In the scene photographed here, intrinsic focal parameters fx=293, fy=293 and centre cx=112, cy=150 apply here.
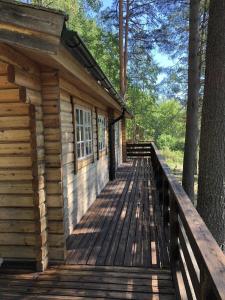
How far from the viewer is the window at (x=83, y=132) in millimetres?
4992

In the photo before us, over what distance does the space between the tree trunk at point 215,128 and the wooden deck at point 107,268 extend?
84 centimetres

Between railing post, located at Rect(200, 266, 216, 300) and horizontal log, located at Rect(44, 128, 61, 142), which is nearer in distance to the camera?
railing post, located at Rect(200, 266, 216, 300)

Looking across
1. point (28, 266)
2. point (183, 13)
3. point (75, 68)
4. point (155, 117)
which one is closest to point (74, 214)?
point (28, 266)

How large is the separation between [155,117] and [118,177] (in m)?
25.2

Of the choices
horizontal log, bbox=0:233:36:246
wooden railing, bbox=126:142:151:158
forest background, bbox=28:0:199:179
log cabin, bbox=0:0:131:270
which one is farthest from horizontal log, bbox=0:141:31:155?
wooden railing, bbox=126:142:151:158

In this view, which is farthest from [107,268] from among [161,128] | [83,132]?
[161,128]

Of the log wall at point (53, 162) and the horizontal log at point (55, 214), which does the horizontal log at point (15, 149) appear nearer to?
the log wall at point (53, 162)

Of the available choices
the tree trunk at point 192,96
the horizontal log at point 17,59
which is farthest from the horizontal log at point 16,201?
the tree trunk at point 192,96

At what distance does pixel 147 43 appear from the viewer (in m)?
15.4

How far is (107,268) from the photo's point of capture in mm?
3252

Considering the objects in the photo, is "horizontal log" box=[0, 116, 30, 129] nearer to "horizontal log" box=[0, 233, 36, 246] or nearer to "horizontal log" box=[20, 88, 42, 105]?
"horizontal log" box=[20, 88, 42, 105]

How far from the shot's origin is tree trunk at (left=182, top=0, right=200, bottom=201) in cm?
776

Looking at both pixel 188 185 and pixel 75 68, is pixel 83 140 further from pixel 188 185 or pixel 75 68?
pixel 188 185

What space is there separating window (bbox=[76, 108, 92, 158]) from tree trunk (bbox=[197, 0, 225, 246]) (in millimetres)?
2057
